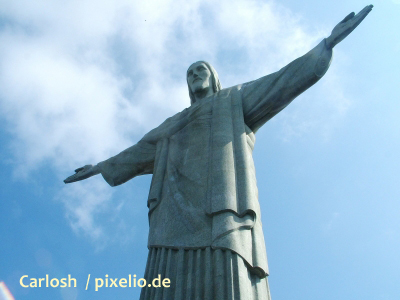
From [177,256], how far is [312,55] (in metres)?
4.80

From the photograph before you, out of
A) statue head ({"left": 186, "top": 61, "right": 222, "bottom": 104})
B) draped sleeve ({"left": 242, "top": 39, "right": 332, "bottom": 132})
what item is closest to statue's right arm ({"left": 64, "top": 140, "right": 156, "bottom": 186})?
statue head ({"left": 186, "top": 61, "right": 222, "bottom": 104})

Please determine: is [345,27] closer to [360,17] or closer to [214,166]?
[360,17]

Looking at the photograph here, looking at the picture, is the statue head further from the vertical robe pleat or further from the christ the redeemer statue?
the vertical robe pleat

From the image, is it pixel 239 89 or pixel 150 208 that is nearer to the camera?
pixel 150 208

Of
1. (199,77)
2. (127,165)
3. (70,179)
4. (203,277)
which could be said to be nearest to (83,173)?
(70,179)

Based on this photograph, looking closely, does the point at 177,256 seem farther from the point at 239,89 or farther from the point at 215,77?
the point at 215,77

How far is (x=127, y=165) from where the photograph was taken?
1094 centimetres

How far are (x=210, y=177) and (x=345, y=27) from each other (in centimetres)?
389

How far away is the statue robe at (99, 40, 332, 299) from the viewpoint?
7.42 metres

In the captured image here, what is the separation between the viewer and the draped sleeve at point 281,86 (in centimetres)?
912

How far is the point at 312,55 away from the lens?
9250 millimetres

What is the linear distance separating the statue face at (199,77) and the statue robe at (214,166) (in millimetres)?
533

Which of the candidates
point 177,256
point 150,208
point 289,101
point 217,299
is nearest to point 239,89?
point 289,101

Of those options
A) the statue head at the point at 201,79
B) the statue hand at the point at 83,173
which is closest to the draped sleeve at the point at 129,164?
the statue hand at the point at 83,173
